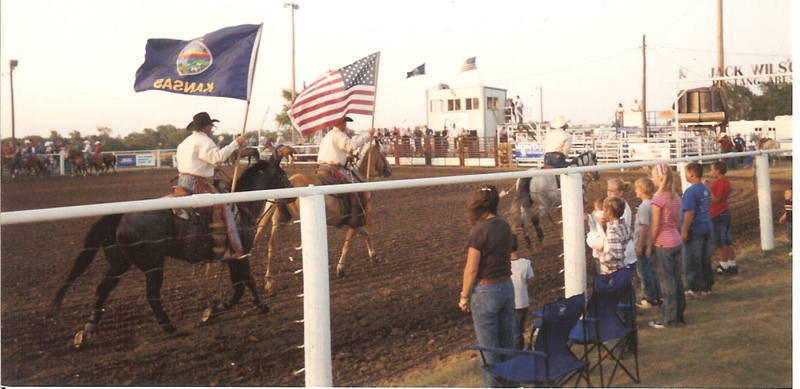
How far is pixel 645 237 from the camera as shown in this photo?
618 centimetres

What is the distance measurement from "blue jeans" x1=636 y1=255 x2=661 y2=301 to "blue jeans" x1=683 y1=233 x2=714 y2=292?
65 centimetres

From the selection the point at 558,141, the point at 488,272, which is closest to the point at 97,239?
the point at 488,272

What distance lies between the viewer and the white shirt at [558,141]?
32.5 ft

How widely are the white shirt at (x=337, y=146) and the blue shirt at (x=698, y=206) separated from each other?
383cm

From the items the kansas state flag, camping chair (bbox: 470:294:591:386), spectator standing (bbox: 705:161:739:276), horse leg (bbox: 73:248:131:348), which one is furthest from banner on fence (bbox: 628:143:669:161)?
horse leg (bbox: 73:248:131:348)

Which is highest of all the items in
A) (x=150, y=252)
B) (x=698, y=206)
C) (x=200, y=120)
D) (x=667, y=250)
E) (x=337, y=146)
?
(x=200, y=120)

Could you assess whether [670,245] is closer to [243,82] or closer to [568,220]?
[568,220]

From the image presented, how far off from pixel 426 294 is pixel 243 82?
251cm

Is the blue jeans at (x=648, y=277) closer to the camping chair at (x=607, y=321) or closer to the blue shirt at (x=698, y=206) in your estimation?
the blue shirt at (x=698, y=206)

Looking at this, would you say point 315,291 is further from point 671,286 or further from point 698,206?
point 698,206

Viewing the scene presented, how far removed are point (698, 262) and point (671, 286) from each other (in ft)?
4.18

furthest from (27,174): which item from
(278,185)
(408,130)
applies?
(278,185)

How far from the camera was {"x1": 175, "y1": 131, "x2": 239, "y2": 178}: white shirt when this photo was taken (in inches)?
246

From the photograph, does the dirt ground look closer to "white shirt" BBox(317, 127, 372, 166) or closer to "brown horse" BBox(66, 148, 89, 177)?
"white shirt" BBox(317, 127, 372, 166)
